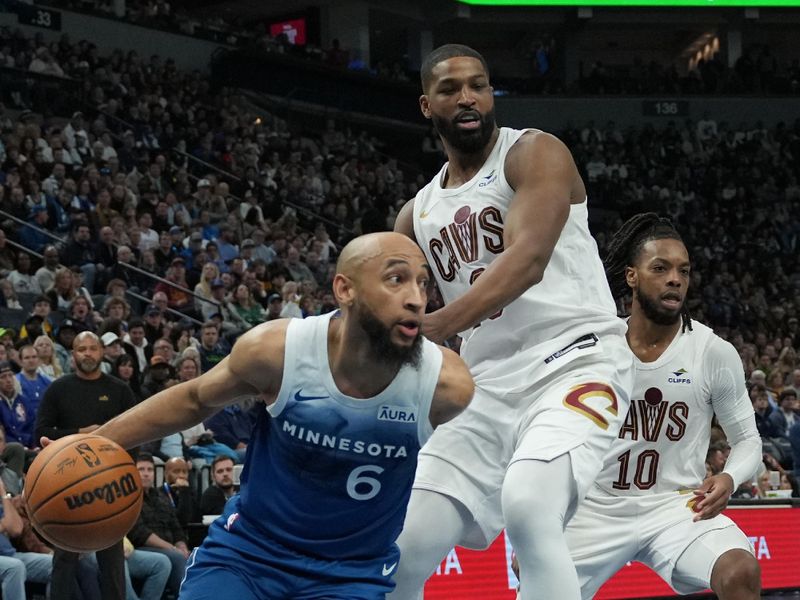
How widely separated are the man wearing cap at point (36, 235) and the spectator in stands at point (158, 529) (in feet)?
18.8

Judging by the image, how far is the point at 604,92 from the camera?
31.6m

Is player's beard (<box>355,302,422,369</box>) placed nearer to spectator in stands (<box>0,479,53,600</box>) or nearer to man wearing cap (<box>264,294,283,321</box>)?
spectator in stands (<box>0,479,53,600</box>)

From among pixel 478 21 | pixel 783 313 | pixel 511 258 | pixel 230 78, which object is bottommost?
pixel 783 313

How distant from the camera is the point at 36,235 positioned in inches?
562

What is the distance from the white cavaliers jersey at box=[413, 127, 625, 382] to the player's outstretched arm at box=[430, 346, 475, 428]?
629 millimetres

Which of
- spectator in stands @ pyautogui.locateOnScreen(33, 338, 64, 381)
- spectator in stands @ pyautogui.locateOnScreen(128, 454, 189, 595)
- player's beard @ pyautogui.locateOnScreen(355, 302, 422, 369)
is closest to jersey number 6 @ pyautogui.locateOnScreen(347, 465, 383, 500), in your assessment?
player's beard @ pyautogui.locateOnScreen(355, 302, 422, 369)

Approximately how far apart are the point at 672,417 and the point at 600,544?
69 centimetres

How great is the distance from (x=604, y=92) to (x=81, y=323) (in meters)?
22.0

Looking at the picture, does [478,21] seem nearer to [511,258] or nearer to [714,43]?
[714,43]

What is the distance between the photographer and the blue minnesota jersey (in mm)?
3924

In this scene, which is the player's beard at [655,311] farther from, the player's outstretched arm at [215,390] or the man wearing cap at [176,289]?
the man wearing cap at [176,289]

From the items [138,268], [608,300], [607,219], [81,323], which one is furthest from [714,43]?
[608,300]

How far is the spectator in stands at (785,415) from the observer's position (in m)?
15.5

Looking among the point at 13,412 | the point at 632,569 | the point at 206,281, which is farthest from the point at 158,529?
the point at 206,281
